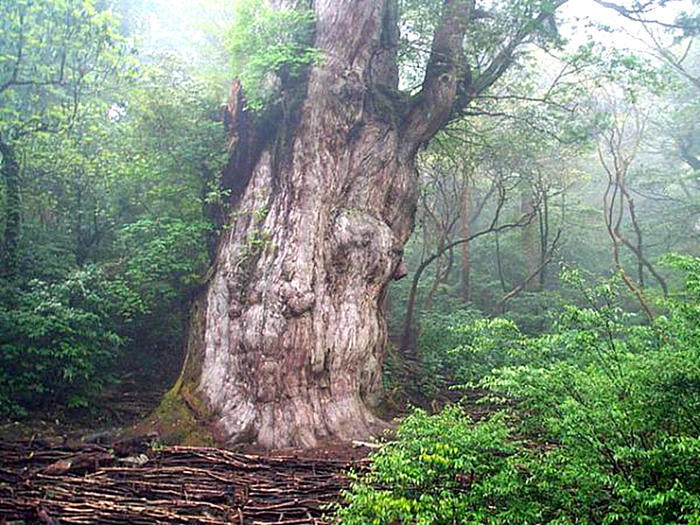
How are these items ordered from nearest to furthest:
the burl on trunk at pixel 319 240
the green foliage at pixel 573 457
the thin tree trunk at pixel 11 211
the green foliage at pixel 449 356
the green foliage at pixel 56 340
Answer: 1. the green foliage at pixel 573 457
2. the burl on trunk at pixel 319 240
3. the green foliage at pixel 56 340
4. the thin tree trunk at pixel 11 211
5. the green foliage at pixel 449 356

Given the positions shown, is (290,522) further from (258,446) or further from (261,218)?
(261,218)

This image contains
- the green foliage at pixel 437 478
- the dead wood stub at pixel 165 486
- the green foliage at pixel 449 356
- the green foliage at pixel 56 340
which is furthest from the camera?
the green foliage at pixel 449 356

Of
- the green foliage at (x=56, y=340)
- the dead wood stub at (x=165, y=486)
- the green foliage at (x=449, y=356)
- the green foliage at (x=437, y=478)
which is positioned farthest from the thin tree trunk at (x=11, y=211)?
the green foliage at (x=437, y=478)

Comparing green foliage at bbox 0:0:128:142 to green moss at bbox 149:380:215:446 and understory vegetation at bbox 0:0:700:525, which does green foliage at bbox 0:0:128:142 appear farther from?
green moss at bbox 149:380:215:446

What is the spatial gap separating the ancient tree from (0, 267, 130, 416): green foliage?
1440 mm

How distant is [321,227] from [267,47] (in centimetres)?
244

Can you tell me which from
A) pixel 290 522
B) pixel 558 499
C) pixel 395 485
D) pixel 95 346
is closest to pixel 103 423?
pixel 95 346

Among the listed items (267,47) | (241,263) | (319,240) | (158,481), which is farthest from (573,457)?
(267,47)

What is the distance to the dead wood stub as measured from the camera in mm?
4543

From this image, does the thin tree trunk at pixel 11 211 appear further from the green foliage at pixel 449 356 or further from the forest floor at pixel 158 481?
the green foliage at pixel 449 356

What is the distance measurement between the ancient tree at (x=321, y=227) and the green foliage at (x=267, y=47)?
176 mm

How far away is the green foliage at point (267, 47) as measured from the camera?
25.0 ft

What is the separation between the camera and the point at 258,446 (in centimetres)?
645

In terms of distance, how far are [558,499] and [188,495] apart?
3056 millimetres
